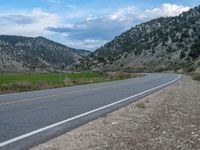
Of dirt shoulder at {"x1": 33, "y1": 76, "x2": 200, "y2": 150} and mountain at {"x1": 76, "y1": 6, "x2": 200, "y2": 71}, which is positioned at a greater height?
mountain at {"x1": 76, "y1": 6, "x2": 200, "y2": 71}

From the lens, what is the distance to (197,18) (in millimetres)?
159750

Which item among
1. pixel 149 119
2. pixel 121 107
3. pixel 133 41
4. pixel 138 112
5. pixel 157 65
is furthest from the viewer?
pixel 133 41

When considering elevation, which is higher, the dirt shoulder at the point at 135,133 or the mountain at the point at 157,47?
the mountain at the point at 157,47

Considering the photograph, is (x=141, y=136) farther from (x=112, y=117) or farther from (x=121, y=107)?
(x=121, y=107)

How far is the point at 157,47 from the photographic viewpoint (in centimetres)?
14900

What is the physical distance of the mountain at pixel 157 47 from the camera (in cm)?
13426

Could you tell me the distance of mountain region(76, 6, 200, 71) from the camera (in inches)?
5286

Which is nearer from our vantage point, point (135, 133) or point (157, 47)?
point (135, 133)

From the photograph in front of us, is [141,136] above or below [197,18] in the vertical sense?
below

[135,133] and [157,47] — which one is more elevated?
[157,47]

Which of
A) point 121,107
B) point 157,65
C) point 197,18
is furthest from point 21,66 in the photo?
point 121,107

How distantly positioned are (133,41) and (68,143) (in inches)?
6761

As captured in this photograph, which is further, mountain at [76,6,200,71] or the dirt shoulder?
mountain at [76,6,200,71]

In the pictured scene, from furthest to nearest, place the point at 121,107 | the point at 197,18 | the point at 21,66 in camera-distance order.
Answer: the point at 197,18 → the point at 21,66 → the point at 121,107
